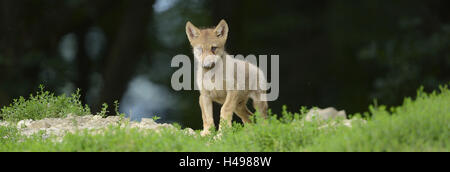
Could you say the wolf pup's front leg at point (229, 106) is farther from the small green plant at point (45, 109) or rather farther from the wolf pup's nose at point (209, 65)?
the small green plant at point (45, 109)

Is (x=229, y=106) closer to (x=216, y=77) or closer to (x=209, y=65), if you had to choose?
(x=216, y=77)

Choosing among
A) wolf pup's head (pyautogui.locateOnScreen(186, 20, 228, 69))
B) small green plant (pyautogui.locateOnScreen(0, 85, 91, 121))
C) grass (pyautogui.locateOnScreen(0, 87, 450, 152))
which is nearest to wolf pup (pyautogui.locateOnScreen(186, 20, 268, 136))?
wolf pup's head (pyautogui.locateOnScreen(186, 20, 228, 69))

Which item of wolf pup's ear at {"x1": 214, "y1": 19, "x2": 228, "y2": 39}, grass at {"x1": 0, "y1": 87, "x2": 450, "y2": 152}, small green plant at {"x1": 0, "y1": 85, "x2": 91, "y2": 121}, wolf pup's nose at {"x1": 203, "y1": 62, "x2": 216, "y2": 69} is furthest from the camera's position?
small green plant at {"x1": 0, "y1": 85, "x2": 91, "y2": 121}

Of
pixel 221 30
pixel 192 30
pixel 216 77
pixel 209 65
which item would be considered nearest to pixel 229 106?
pixel 216 77

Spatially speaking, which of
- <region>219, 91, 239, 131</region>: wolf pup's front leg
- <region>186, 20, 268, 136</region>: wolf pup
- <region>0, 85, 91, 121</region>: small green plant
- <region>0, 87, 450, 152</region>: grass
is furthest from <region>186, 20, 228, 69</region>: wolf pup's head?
<region>0, 85, 91, 121</region>: small green plant

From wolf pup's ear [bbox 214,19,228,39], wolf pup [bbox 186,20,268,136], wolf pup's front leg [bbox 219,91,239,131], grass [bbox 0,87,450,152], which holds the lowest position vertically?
grass [bbox 0,87,450,152]

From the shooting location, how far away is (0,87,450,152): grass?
15.2 ft

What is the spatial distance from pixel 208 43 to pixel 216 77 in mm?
510

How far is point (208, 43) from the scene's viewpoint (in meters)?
7.11

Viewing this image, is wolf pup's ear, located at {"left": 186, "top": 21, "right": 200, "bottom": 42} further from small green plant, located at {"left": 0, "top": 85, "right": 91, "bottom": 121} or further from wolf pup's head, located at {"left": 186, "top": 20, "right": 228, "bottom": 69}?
small green plant, located at {"left": 0, "top": 85, "right": 91, "bottom": 121}

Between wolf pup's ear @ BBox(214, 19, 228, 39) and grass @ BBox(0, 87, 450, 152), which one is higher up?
wolf pup's ear @ BBox(214, 19, 228, 39)

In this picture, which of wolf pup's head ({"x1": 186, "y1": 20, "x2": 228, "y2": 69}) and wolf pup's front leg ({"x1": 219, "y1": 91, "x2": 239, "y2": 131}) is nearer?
wolf pup's head ({"x1": 186, "y1": 20, "x2": 228, "y2": 69})

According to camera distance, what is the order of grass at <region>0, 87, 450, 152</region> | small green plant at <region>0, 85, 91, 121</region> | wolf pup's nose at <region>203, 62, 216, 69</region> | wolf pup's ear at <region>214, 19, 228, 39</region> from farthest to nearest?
small green plant at <region>0, 85, 91, 121</region> → wolf pup's ear at <region>214, 19, 228, 39</region> → wolf pup's nose at <region>203, 62, 216, 69</region> → grass at <region>0, 87, 450, 152</region>
